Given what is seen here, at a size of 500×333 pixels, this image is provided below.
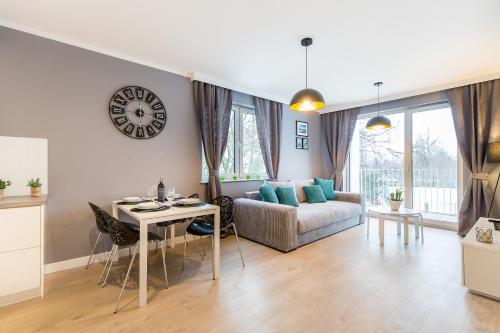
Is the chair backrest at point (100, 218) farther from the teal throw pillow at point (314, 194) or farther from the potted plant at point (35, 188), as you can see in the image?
the teal throw pillow at point (314, 194)

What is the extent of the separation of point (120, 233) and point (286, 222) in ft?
6.39

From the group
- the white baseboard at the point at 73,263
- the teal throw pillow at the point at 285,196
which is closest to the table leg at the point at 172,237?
the white baseboard at the point at 73,263

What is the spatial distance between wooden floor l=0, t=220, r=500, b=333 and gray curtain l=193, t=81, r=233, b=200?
126 cm

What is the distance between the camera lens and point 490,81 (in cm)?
375

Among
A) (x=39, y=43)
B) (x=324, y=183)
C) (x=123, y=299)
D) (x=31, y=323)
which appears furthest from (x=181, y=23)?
(x=324, y=183)

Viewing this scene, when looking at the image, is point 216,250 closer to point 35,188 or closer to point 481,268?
point 35,188

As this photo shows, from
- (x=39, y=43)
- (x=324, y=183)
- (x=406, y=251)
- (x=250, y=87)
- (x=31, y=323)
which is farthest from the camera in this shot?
(x=324, y=183)

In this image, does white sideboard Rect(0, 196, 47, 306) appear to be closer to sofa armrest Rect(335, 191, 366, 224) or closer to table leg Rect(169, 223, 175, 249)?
table leg Rect(169, 223, 175, 249)

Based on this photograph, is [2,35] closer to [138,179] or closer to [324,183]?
[138,179]

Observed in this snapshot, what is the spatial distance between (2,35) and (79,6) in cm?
100

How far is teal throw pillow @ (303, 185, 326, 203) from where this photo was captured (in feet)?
14.9

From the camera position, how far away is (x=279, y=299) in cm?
213

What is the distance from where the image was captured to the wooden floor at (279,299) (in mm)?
1790

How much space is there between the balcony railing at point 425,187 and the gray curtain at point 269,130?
7.62 ft
